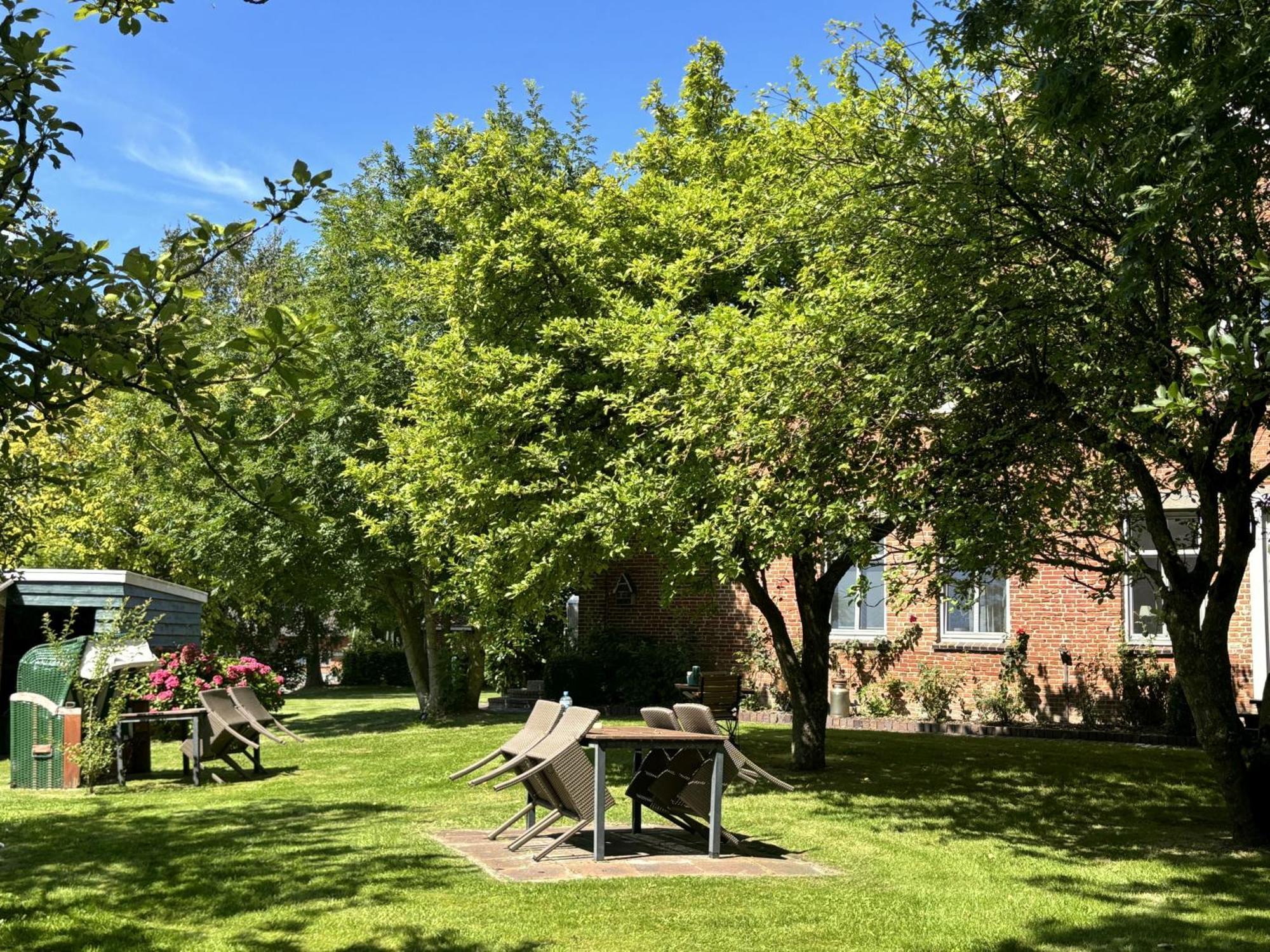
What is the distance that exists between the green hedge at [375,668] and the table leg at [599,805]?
1189 inches

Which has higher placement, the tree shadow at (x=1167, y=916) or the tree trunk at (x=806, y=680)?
the tree trunk at (x=806, y=680)

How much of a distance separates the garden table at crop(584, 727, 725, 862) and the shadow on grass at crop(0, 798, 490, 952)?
3.16 ft

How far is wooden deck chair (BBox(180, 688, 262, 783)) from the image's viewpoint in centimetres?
1246

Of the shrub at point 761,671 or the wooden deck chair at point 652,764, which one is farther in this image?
the shrub at point 761,671

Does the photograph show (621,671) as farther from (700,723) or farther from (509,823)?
(509,823)

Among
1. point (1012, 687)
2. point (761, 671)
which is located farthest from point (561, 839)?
point (761, 671)

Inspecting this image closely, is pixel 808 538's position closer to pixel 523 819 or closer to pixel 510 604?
pixel 523 819

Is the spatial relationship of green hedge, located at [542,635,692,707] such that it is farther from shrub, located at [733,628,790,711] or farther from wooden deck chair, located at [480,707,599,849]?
wooden deck chair, located at [480,707,599,849]

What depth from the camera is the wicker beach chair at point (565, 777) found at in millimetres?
7820

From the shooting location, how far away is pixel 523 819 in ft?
31.5

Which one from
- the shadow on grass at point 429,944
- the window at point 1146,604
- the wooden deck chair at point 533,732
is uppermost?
the window at point 1146,604

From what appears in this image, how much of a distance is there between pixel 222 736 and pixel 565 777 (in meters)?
6.33

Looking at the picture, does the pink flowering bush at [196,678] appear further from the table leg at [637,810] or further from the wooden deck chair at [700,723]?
the wooden deck chair at [700,723]

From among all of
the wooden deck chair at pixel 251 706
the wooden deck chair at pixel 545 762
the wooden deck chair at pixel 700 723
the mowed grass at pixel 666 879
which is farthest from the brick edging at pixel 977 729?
the wooden deck chair at pixel 545 762
